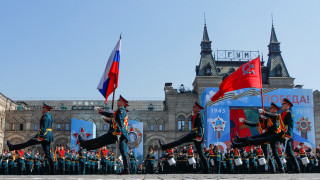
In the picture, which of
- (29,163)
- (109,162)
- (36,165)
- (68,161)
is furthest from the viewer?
(109,162)

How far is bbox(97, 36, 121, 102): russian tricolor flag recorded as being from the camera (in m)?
15.4

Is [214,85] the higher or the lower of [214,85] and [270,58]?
the lower

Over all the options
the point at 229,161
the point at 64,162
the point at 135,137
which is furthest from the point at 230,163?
the point at 135,137

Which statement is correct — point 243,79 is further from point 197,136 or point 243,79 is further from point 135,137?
point 135,137

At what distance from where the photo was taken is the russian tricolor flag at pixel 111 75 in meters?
15.4

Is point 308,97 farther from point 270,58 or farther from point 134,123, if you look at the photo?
point 134,123

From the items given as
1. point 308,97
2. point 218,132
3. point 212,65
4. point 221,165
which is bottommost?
point 221,165

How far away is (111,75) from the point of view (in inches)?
607

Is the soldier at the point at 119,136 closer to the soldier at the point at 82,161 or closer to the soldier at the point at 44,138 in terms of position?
the soldier at the point at 44,138

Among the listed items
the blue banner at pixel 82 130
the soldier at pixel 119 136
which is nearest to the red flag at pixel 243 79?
the soldier at pixel 119 136

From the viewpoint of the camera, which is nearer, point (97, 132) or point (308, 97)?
point (308, 97)

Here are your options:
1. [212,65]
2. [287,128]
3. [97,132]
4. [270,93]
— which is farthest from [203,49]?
[287,128]

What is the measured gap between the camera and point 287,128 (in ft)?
43.9

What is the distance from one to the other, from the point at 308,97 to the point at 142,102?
2905 centimetres
